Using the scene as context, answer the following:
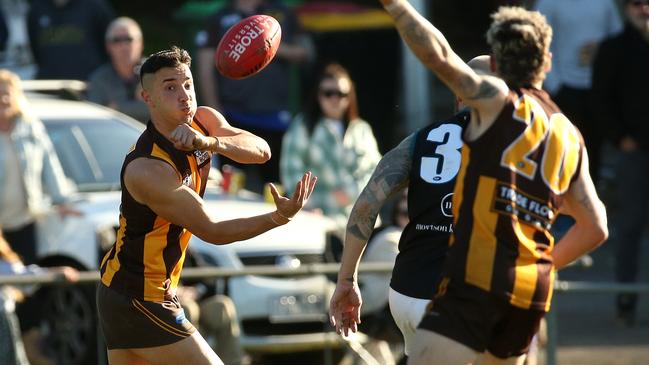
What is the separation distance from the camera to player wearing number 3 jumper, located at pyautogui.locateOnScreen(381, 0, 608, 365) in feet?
19.5

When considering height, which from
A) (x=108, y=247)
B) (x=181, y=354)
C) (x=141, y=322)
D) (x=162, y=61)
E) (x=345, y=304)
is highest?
(x=162, y=61)

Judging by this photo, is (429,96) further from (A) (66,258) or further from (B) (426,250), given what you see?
(B) (426,250)

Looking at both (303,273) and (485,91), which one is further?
(303,273)

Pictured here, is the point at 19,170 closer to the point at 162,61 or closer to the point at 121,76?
the point at 121,76

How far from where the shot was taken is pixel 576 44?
45.4 ft

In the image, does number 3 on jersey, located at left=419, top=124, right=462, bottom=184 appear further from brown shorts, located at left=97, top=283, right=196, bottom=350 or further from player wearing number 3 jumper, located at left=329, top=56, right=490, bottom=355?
brown shorts, located at left=97, top=283, right=196, bottom=350

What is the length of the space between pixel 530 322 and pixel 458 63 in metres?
1.10

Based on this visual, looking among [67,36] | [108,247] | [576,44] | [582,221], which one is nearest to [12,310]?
[108,247]

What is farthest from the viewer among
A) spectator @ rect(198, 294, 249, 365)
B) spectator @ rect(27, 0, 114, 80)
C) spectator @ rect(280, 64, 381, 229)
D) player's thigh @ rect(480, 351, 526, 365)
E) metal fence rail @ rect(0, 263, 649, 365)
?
spectator @ rect(27, 0, 114, 80)

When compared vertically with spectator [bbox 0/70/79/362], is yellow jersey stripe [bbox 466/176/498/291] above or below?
above

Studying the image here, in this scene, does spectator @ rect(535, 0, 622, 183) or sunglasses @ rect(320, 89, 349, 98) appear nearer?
sunglasses @ rect(320, 89, 349, 98)

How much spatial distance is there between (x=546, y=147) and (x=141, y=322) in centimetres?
213

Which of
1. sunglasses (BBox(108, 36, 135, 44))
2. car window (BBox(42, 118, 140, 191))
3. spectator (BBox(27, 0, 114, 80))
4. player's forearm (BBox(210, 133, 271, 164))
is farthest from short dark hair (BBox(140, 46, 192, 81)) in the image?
spectator (BBox(27, 0, 114, 80))

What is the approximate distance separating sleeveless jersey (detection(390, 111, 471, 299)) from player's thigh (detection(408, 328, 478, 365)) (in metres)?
0.91
